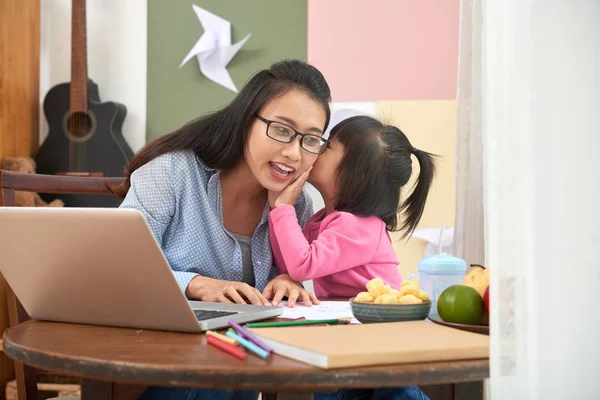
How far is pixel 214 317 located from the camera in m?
0.97

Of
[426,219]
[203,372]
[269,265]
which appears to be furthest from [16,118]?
[203,372]

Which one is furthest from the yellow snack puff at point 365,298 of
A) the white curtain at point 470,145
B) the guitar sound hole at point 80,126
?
the guitar sound hole at point 80,126

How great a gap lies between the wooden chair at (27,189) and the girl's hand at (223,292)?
1.09ft

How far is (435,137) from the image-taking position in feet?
10.3

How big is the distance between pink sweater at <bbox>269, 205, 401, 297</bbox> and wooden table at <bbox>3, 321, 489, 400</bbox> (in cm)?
65

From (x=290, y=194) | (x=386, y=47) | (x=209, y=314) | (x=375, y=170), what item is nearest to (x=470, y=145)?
(x=375, y=170)

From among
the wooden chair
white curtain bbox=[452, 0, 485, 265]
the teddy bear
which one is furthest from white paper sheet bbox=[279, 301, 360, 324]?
the teddy bear

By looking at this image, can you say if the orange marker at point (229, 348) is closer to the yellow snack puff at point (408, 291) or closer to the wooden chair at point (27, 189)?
the yellow snack puff at point (408, 291)

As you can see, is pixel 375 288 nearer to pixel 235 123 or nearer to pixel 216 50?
pixel 235 123

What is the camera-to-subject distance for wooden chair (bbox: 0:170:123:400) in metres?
1.36

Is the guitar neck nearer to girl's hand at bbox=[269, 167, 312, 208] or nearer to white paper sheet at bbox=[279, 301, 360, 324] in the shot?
girl's hand at bbox=[269, 167, 312, 208]

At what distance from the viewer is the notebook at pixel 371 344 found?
2.34 ft

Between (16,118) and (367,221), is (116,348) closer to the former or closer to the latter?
(367,221)

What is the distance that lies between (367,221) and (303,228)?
0.68 ft
